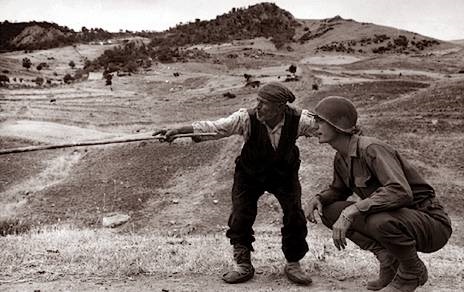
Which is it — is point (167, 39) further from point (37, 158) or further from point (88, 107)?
point (37, 158)

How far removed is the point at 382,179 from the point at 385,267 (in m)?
0.78

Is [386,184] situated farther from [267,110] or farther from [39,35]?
[39,35]

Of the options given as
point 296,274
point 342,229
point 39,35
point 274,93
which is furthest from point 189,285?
point 39,35

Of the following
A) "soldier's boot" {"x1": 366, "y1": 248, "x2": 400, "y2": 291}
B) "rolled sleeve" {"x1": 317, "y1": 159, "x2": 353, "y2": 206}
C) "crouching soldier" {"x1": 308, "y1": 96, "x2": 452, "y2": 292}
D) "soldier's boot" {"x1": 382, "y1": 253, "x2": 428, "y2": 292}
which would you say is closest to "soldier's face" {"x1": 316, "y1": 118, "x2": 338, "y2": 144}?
"crouching soldier" {"x1": 308, "y1": 96, "x2": 452, "y2": 292}

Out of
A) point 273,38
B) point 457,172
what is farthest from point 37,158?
point 273,38

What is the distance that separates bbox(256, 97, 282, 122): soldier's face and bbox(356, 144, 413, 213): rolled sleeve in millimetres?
958

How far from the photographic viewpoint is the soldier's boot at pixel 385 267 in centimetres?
463

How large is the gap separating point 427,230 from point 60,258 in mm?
3546

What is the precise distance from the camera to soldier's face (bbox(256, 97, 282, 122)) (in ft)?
16.7

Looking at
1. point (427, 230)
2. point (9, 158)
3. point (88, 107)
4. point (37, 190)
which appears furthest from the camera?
point (88, 107)

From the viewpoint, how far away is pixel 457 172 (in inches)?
524

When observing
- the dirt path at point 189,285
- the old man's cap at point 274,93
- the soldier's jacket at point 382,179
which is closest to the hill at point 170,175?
the dirt path at point 189,285

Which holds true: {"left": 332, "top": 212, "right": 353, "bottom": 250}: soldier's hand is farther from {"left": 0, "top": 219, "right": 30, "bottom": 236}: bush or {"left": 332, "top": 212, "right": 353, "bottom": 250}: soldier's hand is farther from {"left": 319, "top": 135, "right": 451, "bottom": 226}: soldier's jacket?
{"left": 0, "top": 219, "right": 30, "bottom": 236}: bush

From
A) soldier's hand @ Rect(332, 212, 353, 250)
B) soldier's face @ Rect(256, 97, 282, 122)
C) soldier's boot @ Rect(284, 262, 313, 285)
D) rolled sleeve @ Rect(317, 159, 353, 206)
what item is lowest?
soldier's boot @ Rect(284, 262, 313, 285)
